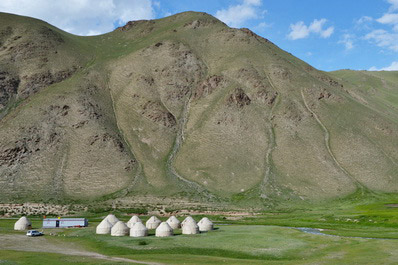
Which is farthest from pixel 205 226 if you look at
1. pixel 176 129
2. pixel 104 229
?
pixel 176 129

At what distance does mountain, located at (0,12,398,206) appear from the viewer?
12925 cm

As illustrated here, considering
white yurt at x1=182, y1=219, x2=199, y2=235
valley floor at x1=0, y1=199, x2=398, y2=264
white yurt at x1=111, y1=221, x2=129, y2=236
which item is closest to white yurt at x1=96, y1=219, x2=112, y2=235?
valley floor at x1=0, y1=199, x2=398, y2=264

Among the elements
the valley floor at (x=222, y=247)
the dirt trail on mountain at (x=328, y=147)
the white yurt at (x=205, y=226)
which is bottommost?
the valley floor at (x=222, y=247)

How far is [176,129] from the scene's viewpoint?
16138cm

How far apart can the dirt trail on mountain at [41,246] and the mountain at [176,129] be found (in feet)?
169

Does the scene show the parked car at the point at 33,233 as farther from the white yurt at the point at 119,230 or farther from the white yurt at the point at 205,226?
the white yurt at the point at 205,226

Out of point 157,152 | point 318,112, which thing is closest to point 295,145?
point 318,112

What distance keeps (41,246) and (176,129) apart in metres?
105

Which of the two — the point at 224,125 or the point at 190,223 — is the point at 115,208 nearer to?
the point at 190,223

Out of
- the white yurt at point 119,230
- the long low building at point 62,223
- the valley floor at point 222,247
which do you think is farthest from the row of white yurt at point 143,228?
the long low building at point 62,223

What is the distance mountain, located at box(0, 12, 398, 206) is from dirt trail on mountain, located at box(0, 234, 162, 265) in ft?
169

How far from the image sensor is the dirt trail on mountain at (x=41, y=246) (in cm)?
5213

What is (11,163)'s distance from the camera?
426 ft

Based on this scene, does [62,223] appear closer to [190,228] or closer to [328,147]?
[190,228]
